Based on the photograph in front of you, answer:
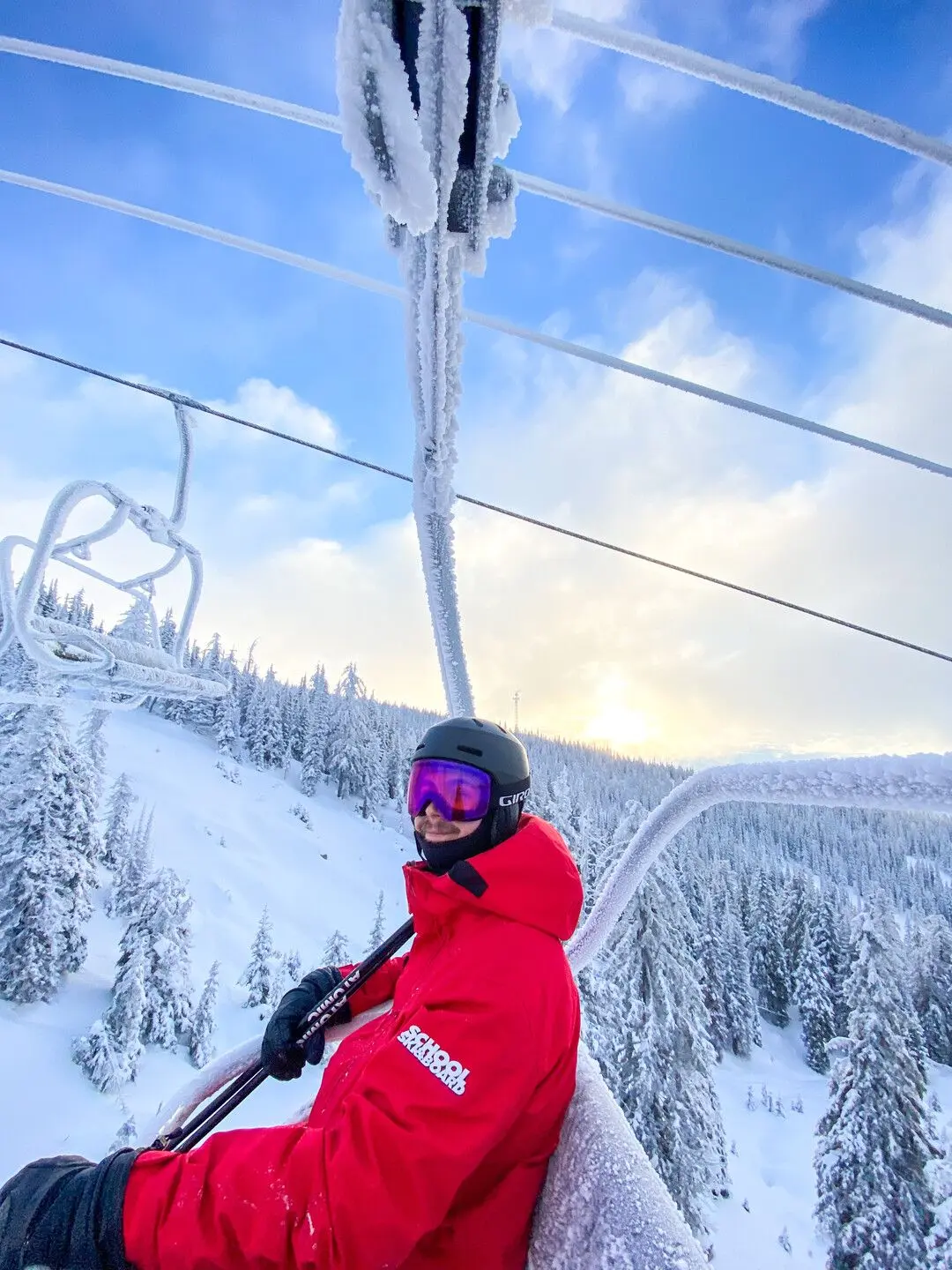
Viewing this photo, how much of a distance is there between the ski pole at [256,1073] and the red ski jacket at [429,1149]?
24.5 inches

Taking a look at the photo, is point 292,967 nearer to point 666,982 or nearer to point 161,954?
point 161,954

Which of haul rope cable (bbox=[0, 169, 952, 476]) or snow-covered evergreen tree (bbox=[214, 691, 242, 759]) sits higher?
snow-covered evergreen tree (bbox=[214, 691, 242, 759])

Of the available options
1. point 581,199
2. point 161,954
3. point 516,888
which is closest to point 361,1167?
point 516,888

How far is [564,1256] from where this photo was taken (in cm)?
138

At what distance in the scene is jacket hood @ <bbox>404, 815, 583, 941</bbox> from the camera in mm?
1748

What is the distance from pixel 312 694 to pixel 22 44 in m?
64.9

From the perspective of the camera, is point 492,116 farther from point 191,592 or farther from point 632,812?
point 632,812

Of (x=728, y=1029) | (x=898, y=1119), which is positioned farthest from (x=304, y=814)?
(x=898, y=1119)

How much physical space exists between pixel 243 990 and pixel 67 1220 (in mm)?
30981

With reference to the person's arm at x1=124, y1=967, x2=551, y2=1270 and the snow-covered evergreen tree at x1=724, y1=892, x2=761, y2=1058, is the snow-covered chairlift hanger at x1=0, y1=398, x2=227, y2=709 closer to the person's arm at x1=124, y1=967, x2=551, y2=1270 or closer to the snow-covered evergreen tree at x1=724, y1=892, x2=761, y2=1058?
the person's arm at x1=124, y1=967, x2=551, y2=1270

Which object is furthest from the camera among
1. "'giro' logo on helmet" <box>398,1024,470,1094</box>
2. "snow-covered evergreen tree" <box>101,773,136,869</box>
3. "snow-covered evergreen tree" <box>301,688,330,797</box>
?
"snow-covered evergreen tree" <box>301,688,330,797</box>

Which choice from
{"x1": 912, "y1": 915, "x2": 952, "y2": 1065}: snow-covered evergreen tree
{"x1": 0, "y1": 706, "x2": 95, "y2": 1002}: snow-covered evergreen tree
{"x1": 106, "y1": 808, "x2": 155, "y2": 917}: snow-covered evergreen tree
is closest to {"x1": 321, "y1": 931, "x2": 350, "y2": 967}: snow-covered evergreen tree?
{"x1": 106, "y1": 808, "x2": 155, "y2": 917}: snow-covered evergreen tree

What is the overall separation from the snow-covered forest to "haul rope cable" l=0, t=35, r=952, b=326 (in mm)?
1394

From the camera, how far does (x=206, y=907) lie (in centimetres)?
3192
